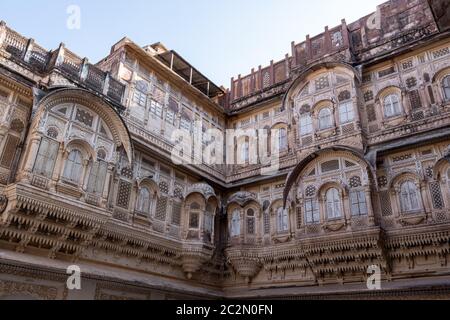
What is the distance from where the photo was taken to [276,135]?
16188mm

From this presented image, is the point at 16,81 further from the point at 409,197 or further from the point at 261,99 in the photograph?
the point at 409,197

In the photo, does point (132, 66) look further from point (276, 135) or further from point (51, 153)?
point (276, 135)

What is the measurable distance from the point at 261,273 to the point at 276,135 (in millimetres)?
5770

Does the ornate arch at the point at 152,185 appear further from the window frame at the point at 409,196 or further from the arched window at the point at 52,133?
the window frame at the point at 409,196

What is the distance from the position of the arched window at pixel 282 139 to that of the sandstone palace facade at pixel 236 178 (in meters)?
0.09

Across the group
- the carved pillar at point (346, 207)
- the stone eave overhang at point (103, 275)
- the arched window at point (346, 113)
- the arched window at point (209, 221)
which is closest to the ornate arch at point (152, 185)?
the arched window at point (209, 221)

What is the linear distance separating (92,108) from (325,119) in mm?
8523

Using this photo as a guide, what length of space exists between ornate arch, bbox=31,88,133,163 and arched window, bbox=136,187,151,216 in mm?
1442

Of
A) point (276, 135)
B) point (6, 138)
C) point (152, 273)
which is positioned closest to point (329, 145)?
point (276, 135)

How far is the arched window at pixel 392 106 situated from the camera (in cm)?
1332

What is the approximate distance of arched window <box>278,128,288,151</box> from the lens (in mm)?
15727

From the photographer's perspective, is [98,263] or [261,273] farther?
[261,273]

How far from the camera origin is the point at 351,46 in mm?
15297

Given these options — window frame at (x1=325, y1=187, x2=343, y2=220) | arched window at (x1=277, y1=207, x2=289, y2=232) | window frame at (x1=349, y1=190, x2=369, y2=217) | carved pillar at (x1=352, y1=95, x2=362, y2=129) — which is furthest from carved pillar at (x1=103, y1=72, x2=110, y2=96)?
window frame at (x1=349, y1=190, x2=369, y2=217)
